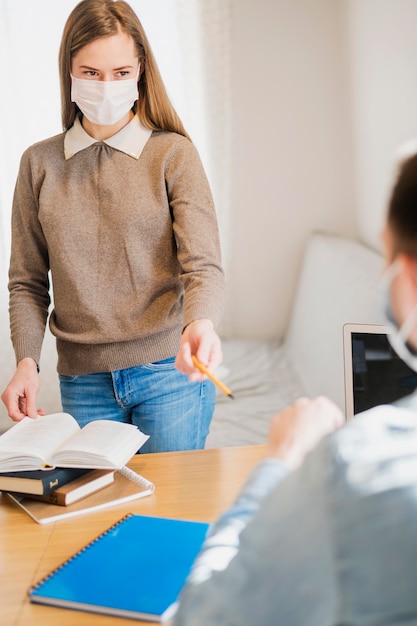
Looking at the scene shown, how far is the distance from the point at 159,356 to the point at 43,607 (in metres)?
0.63

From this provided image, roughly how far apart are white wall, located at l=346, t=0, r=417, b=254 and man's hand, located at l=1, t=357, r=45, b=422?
147 centimetres

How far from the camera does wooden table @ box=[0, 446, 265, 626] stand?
0.91 metres

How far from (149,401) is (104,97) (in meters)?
0.61

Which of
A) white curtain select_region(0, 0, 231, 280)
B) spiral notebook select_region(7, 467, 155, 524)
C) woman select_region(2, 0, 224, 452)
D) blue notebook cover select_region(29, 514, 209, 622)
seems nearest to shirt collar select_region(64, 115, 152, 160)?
woman select_region(2, 0, 224, 452)

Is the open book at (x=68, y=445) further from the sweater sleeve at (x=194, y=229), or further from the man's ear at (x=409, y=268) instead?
the man's ear at (x=409, y=268)

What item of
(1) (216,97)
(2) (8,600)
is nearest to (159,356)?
(2) (8,600)

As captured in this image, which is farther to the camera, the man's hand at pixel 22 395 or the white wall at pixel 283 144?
the white wall at pixel 283 144

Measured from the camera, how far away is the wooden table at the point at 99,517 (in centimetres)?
91

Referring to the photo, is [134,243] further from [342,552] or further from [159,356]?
[342,552]

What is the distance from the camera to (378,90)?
2820 mm

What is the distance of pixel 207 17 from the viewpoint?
323 centimetres

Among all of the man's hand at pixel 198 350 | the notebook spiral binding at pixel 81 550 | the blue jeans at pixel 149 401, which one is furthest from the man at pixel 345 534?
the blue jeans at pixel 149 401

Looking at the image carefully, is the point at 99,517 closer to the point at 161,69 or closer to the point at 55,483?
the point at 55,483

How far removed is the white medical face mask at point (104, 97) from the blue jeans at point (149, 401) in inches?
20.2
